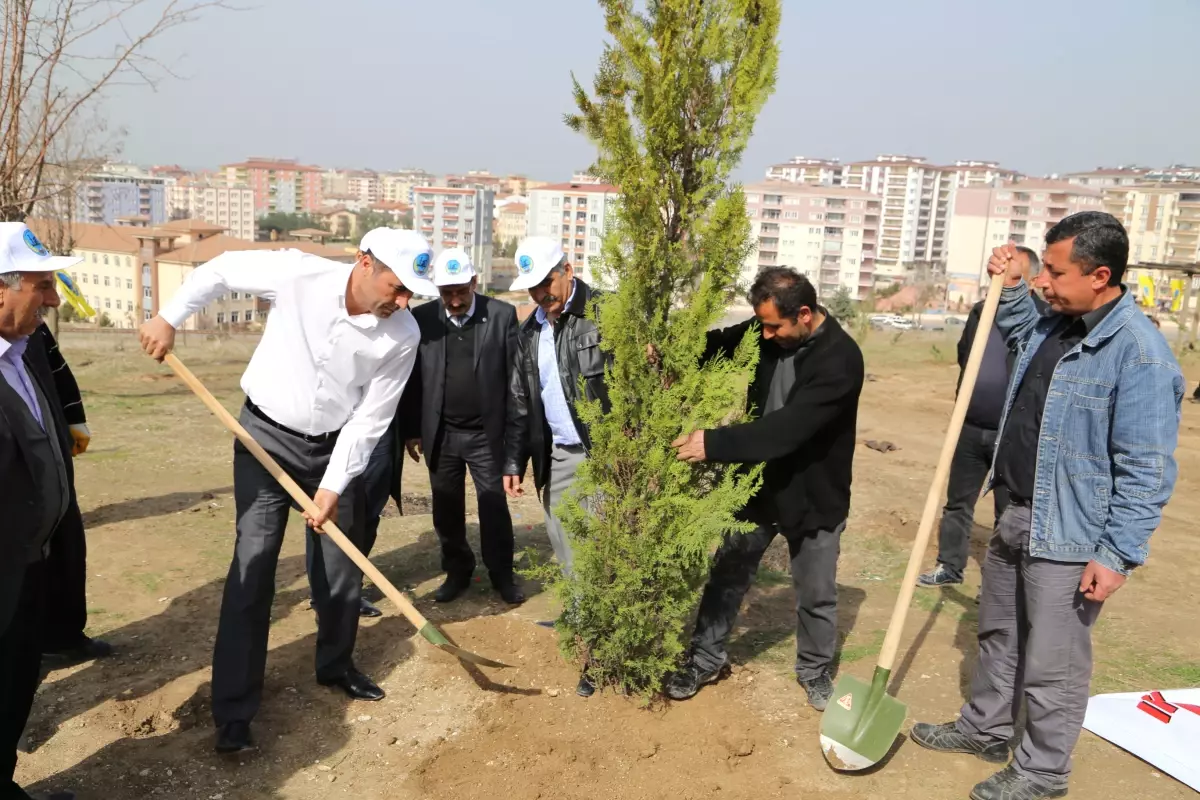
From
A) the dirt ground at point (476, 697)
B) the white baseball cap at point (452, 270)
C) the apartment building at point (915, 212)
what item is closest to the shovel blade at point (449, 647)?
the dirt ground at point (476, 697)

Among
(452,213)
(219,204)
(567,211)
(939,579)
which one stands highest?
(567,211)

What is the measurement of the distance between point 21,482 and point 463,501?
2679mm

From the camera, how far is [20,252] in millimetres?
2965

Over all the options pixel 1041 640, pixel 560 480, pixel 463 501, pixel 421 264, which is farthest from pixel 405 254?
pixel 1041 640

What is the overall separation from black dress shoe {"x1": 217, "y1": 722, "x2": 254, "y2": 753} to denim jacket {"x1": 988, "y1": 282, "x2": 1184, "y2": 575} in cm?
324

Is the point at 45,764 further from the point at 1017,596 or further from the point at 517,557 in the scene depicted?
the point at 1017,596

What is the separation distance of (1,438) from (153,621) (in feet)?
7.84

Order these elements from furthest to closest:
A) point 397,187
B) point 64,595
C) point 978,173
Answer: point 397,187
point 978,173
point 64,595

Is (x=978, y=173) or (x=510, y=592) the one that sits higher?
(x=978, y=173)

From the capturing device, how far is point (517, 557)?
20.3 feet

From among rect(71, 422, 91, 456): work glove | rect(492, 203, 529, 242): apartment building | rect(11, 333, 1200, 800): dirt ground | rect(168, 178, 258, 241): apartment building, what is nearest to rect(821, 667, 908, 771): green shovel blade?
rect(11, 333, 1200, 800): dirt ground

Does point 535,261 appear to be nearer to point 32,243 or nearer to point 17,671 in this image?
point 32,243

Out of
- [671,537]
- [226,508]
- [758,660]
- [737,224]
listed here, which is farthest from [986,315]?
[226,508]

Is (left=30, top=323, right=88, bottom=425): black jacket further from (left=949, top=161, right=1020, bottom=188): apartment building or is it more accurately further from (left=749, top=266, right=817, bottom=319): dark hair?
(left=949, top=161, right=1020, bottom=188): apartment building
